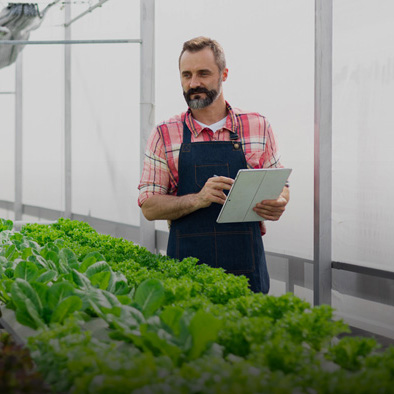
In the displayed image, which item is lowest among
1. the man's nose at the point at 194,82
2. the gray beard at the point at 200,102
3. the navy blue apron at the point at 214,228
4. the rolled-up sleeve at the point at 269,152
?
the navy blue apron at the point at 214,228

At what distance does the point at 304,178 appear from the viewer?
3.74m

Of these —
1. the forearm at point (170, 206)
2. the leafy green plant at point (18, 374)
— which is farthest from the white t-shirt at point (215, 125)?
the leafy green plant at point (18, 374)

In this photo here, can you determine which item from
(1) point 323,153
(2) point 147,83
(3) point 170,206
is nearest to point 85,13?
(2) point 147,83

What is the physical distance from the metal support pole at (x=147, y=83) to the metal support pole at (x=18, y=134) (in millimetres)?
5547

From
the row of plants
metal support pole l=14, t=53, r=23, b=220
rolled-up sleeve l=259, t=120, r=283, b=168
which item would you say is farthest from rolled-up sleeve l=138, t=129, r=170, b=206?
metal support pole l=14, t=53, r=23, b=220

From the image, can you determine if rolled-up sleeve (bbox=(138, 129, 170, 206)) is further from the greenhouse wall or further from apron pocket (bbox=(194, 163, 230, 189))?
the greenhouse wall

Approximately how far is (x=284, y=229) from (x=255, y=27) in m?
1.39

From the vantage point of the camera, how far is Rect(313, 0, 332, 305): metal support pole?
11.5ft

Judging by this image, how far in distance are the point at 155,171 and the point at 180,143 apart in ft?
0.61

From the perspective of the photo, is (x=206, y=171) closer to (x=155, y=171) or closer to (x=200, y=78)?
(x=155, y=171)

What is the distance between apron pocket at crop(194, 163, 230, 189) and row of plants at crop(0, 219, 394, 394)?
85cm

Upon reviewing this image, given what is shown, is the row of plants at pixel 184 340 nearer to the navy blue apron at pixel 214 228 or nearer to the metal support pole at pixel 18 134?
the navy blue apron at pixel 214 228

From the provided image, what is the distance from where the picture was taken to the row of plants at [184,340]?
118cm

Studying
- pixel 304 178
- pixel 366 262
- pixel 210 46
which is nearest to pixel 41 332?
pixel 210 46
